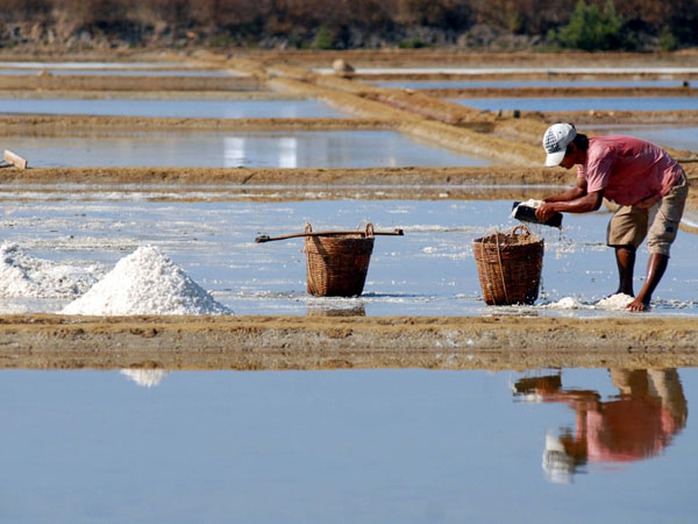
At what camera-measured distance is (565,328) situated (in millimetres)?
6492

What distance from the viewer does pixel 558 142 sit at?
22.6 feet

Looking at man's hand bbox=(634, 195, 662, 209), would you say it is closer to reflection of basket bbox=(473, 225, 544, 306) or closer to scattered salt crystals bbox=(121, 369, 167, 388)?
reflection of basket bbox=(473, 225, 544, 306)

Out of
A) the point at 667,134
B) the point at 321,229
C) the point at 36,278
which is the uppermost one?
the point at 36,278

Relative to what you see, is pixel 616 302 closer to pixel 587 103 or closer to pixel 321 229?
pixel 321 229

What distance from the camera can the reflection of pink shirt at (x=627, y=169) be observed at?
6.96m

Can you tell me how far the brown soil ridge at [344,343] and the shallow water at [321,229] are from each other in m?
0.70

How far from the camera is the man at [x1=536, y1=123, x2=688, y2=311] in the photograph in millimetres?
6957

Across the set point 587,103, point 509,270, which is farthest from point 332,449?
point 587,103

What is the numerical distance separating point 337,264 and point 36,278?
1.59m

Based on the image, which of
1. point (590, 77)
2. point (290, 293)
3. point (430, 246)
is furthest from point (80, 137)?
point (590, 77)

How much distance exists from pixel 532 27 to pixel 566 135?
6296cm

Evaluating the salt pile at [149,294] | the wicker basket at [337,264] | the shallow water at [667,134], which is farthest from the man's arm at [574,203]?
the shallow water at [667,134]

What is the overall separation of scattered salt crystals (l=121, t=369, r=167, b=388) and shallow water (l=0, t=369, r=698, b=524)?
0.04m

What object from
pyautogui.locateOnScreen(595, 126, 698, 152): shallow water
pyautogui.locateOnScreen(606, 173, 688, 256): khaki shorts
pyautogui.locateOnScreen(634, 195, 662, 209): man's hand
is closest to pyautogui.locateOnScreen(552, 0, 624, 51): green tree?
pyautogui.locateOnScreen(595, 126, 698, 152): shallow water
